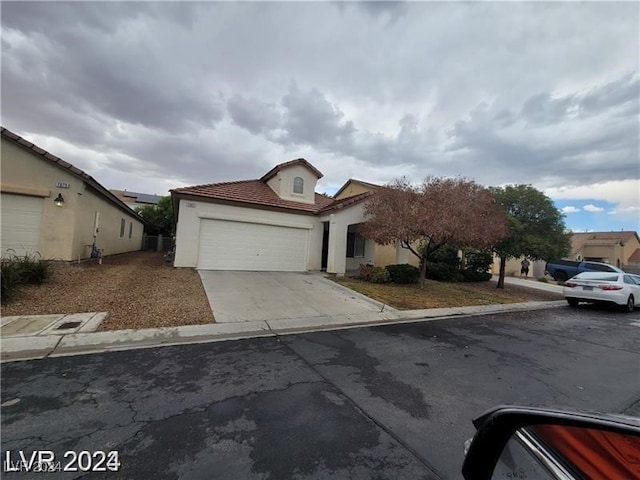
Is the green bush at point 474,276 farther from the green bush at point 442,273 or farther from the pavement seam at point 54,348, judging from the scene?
the pavement seam at point 54,348

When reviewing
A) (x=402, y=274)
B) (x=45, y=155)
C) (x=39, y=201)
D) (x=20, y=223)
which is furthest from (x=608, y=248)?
(x=20, y=223)

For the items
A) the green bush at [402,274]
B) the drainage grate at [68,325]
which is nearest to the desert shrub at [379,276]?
the green bush at [402,274]

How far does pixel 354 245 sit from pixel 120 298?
12396 millimetres

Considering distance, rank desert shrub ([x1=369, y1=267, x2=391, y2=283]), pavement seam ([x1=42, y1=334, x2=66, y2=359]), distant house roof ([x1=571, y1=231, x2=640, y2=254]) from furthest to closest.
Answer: distant house roof ([x1=571, y1=231, x2=640, y2=254]) < desert shrub ([x1=369, y1=267, x2=391, y2=283]) < pavement seam ([x1=42, y1=334, x2=66, y2=359])

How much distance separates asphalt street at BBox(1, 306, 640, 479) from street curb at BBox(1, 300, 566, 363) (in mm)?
365

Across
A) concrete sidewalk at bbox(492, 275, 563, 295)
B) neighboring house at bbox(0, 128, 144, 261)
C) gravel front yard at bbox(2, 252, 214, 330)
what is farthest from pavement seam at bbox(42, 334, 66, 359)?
concrete sidewalk at bbox(492, 275, 563, 295)

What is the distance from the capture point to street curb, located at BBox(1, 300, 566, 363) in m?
4.92

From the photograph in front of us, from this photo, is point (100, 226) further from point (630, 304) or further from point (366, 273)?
point (630, 304)

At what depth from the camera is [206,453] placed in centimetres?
268

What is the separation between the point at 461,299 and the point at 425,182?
489 cm

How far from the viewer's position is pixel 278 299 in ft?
30.7

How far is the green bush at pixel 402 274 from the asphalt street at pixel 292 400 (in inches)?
301

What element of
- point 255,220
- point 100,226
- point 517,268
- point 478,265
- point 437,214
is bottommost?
point 517,268

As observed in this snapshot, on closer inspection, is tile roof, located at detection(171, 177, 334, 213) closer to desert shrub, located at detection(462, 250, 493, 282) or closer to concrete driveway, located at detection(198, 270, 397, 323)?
concrete driveway, located at detection(198, 270, 397, 323)
